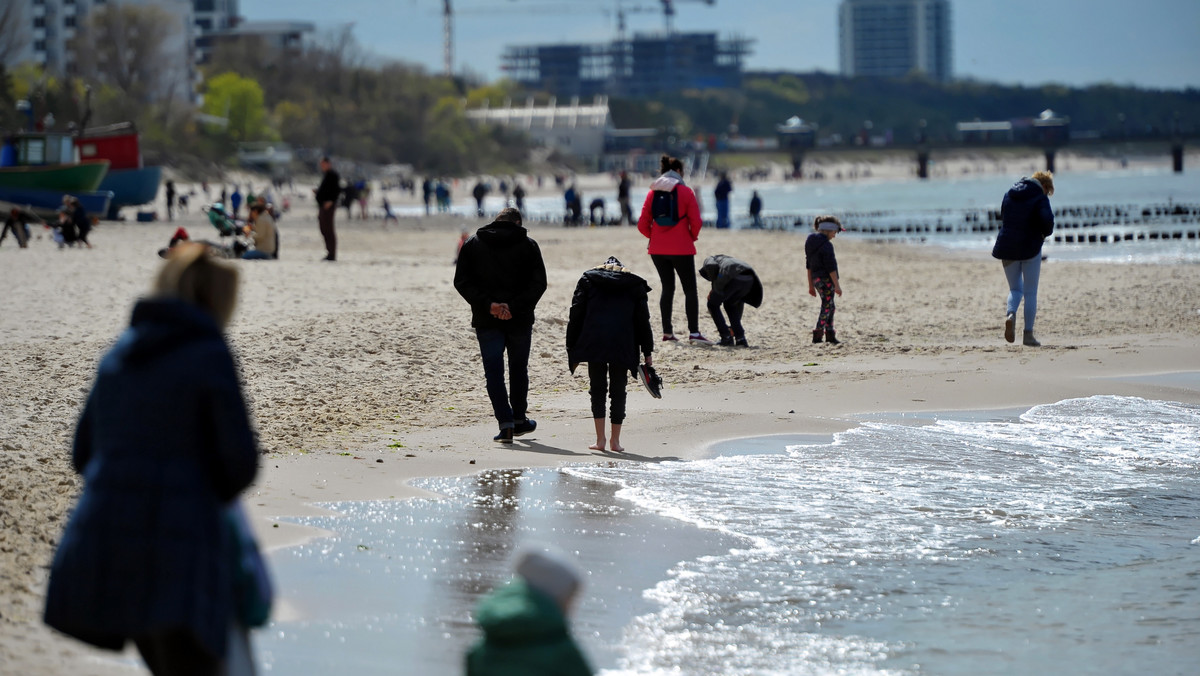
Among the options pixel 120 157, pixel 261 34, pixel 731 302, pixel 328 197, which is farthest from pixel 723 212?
pixel 261 34

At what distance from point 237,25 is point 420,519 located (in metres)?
176

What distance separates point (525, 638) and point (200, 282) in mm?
1144

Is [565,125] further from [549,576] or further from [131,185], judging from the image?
[549,576]

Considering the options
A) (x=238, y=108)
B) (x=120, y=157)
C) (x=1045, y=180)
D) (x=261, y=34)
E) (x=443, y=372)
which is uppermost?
(x=261, y=34)

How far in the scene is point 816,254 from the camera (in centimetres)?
1305

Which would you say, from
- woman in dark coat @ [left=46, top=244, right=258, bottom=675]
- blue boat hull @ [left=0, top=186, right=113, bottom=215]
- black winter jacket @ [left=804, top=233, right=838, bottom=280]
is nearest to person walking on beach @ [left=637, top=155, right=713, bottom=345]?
black winter jacket @ [left=804, top=233, right=838, bottom=280]

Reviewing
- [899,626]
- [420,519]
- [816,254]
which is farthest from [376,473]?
[816,254]

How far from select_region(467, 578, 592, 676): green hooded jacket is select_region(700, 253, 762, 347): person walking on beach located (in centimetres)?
1042

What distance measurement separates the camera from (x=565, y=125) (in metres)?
192

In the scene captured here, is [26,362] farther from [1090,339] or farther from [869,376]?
[1090,339]

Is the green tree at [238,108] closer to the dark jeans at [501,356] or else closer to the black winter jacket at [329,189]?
the black winter jacket at [329,189]

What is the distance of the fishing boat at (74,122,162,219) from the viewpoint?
43531 mm

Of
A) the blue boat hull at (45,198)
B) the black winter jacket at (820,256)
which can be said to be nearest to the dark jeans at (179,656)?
the black winter jacket at (820,256)

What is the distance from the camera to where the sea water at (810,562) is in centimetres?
495
